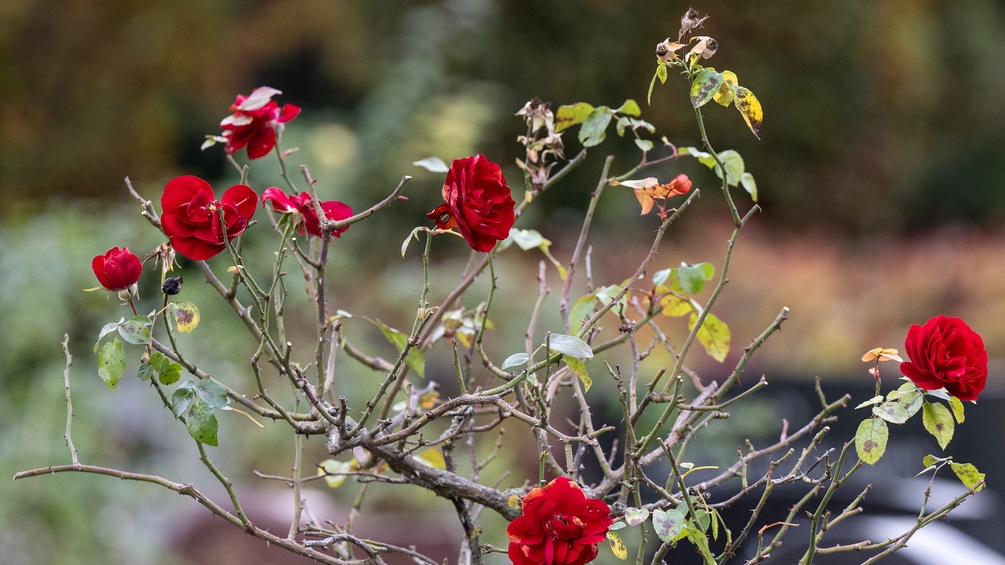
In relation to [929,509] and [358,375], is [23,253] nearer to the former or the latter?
[358,375]

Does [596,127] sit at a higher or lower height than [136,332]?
higher

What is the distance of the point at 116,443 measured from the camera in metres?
3.34

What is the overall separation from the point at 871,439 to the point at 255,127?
58 cm

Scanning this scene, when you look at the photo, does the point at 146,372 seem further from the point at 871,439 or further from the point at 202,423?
the point at 871,439

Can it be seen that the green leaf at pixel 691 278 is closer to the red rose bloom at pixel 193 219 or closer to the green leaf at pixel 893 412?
the green leaf at pixel 893 412

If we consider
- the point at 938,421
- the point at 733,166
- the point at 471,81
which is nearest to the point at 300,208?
the point at 733,166

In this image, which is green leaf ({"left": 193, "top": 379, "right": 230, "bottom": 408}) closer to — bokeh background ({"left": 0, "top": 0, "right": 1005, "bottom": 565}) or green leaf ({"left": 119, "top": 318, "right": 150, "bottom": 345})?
green leaf ({"left": 119, "top": 318, "right": 150, "bottom": 345})

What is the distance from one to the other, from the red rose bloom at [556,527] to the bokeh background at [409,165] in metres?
1.85

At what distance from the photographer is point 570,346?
750 millimetres

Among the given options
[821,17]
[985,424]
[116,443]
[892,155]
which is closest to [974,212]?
[892,155]

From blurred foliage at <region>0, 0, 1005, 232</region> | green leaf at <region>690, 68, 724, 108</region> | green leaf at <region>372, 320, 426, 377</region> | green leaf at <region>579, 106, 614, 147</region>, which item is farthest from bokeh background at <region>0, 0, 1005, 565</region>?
green leaf at <region>690, 68, 724, 108</region>

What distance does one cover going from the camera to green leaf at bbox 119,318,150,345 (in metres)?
0.73

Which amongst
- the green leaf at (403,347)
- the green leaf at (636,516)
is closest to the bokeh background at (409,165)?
the green leaf at (403,347)

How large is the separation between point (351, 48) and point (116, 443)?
21.5 ft
